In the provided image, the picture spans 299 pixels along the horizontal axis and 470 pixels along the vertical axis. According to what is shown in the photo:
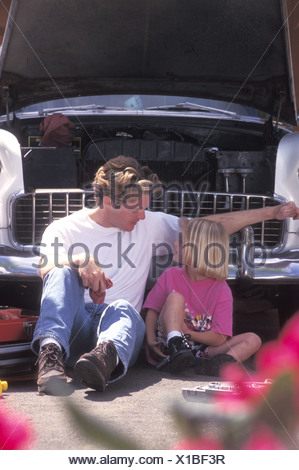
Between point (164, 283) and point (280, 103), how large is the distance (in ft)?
5.14

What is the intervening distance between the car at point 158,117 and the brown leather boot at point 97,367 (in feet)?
2.40

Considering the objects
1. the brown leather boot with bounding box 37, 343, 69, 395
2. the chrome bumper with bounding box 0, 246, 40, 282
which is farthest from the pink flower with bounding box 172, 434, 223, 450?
the chrome bumper with bounding box 0, 246, 40, 282

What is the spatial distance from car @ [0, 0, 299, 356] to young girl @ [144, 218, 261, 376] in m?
0.15

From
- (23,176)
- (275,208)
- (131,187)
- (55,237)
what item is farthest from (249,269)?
(23,176)

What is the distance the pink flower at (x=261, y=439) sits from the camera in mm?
310

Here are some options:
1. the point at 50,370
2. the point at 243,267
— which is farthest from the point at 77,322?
the point at 243,267

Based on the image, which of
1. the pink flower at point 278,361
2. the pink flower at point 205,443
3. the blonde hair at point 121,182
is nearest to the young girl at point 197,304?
the blonde hair at point 121,182

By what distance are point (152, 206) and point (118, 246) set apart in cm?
45

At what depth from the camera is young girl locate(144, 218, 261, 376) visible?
89.8 inches

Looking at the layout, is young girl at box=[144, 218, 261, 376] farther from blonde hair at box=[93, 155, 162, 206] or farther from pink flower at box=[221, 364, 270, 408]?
pink flower at box=[221, 364, 270, 408]

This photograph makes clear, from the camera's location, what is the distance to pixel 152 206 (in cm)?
280

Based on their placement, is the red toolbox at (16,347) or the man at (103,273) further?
the red toolbox at (16,347)

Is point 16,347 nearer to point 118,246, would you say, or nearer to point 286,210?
point 118,246

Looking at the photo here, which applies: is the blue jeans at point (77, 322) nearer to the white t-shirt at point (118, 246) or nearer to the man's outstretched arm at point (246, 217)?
the white t-shirt at point (118, 246)
